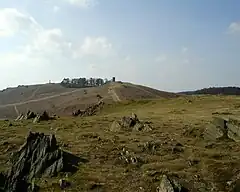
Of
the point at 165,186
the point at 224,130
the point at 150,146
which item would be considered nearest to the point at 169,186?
the point at 165,186

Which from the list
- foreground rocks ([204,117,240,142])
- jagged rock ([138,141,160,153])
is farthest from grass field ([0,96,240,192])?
foreground rocks ([204,117,240,142])

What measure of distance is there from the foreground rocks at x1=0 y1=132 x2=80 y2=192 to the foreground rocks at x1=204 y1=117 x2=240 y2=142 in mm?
9532

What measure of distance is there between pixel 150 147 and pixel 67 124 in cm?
1420

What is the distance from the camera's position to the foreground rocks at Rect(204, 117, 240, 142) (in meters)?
25.1

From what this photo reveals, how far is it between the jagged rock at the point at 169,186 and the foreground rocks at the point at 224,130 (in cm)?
913

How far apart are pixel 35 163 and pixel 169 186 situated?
310 inches

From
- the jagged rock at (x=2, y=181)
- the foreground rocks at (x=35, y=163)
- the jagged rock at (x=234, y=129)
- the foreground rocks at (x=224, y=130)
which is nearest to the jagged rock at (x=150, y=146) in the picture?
the foreground rocks at (x=224, y=130)

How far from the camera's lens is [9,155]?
2386 centimetres

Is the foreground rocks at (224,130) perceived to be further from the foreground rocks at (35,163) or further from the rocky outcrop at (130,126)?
the foreground rocks at (35,163)

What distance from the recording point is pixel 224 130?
84.8ft

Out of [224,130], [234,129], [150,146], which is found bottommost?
[150,146]

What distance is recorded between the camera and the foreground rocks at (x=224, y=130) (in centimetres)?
2509

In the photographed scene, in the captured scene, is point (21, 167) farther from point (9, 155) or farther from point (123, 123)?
point (123, 123)

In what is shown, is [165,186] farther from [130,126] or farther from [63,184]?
[130,126]
